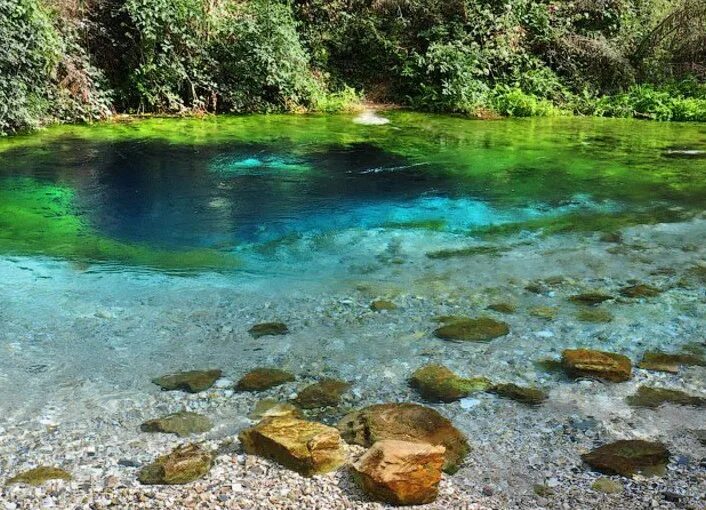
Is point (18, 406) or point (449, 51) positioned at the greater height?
point (449, 51)

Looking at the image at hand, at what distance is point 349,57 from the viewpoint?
17516mm

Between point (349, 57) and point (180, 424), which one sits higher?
point (349, 57)

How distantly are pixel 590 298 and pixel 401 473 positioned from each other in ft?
9.72

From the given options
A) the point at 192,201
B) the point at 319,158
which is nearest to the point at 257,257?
the point at 192,201

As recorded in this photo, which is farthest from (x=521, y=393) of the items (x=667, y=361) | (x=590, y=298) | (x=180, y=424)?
(x=180, y=424)

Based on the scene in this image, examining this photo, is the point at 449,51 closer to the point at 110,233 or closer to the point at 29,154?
the point at 29,154

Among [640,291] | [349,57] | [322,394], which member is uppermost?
[349,57]

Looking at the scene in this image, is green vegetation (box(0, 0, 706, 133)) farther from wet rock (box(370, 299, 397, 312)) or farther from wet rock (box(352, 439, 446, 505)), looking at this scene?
wet rock (box(352, 439, 446, 505))

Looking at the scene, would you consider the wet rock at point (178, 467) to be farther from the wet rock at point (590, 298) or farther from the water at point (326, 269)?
the wet rock at point (590, 298)

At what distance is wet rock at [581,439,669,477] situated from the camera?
3.19 m

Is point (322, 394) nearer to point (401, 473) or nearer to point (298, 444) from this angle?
point (298, 444)

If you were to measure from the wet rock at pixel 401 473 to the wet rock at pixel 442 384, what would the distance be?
86 centimetres

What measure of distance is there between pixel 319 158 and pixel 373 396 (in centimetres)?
691

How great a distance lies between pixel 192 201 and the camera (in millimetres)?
8172
